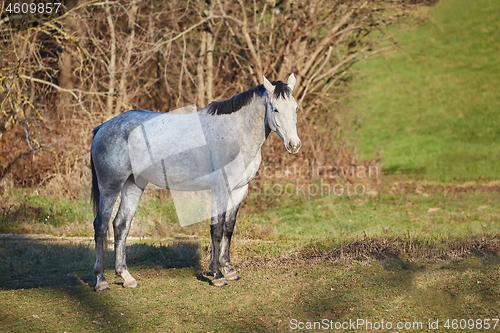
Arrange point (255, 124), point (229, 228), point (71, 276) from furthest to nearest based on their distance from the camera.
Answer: point (71, 276) < point (229, 228) < point (255, 124)

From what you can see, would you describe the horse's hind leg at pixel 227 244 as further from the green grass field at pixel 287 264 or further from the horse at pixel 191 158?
the green grass field at pixel 287 264

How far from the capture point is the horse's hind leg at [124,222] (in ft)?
25.7

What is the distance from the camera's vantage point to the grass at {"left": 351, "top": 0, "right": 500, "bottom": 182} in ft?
77.5

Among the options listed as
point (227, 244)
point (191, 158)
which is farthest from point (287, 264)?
point (191, 158)

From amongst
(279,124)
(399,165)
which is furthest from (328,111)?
(279,124)

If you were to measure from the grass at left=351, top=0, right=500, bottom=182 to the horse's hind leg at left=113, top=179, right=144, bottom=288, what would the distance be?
48.5 ft

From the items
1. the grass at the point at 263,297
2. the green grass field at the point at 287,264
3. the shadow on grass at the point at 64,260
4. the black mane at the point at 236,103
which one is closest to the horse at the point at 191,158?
the black mane at the point at 236,103

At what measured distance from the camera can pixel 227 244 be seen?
7957 millimetres

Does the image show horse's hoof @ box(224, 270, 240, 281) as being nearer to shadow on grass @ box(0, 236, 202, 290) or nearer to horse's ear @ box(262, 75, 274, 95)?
shadow on grass @ box(0, 236, 202, 290)

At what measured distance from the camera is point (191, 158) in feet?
25.6

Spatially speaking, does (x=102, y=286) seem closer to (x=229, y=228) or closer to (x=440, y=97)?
(x=229, y=228)

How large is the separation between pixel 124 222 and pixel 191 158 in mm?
1230

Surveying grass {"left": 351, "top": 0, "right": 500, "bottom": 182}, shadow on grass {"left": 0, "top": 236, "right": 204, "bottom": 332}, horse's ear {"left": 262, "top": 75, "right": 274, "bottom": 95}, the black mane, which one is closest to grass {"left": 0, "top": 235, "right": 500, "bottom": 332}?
shadow on grass {"left": 0, "top": 236, "right": 204, "bottom": 332}

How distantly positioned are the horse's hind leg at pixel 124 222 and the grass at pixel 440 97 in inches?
582
